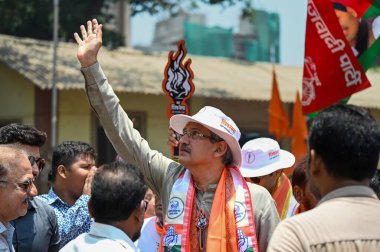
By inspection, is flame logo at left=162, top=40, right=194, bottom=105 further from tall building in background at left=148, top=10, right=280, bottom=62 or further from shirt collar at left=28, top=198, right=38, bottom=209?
tall building in background at left=148, top=10, right=280, bottom=62

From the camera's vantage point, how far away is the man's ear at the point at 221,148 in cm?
386

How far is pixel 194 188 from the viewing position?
3.82m

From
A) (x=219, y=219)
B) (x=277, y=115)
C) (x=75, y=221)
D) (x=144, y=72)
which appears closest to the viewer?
(x=219, y=219)

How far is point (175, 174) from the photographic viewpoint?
13.0 ft

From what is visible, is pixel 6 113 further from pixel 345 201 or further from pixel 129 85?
pixel 345 201

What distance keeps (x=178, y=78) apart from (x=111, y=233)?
1.87 metres

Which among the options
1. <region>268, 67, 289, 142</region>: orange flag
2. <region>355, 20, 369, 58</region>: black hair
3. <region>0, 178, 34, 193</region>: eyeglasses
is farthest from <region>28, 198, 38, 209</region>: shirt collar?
<region>268, 67, 289, 142</region>: orange flag

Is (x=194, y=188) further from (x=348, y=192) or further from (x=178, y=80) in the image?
(x=348, y=192)

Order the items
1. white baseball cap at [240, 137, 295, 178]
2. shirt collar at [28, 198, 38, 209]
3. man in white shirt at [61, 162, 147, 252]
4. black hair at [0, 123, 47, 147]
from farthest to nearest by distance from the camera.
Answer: white baseball cap at [240, 137, 295, 178], black hair at [0, 123, 47, 147], shirt collar at [28, 198, 38, 209], man in white shirt at [61, 162, 147, 252]

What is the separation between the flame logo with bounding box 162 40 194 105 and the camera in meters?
4.51

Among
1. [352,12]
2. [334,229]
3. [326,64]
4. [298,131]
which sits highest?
[352,12]

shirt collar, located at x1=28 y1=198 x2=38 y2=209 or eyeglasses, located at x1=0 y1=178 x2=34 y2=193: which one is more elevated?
eyeglasses, located at x1=0 y1=178 x2=34 y2=193

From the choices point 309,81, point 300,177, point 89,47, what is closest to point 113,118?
point 89,47

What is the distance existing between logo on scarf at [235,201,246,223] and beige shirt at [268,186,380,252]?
1.33 m
